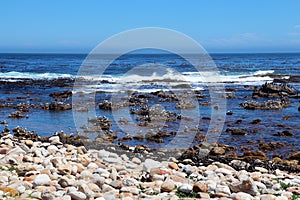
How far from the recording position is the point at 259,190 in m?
5.36

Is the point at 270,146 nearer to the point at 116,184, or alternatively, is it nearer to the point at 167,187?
the point at 167,187

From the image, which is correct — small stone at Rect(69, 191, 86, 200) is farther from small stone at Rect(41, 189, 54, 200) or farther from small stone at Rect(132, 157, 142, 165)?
small stone at Rect(132, 157, 142, 165)

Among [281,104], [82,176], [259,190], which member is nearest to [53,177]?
[82,176]

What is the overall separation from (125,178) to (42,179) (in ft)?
3.76

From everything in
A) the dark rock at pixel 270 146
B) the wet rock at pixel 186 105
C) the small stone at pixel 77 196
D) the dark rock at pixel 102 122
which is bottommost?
the dark rock at pixel 270 146

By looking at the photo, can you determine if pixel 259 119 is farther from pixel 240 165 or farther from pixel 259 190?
pixel 259 190

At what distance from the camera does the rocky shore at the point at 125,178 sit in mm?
4828

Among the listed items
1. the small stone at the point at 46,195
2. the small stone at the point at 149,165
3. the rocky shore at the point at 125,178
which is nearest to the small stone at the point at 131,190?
the rocky shore at the point at 125,178

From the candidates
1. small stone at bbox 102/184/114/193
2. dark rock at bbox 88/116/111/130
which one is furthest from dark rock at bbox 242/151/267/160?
dark rock at bbox 88/116/111/130

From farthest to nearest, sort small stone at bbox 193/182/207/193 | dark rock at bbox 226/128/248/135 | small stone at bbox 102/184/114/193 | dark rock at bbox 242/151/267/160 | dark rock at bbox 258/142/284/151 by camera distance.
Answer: dark rock at bbox 226/128/248/135 → dark rock at bbox 258/142/284/151 → dark rock at bbox 242/151/267/160 → small stone at bbox 193/182/207/193 → small stone at bbox 102/184/114/193

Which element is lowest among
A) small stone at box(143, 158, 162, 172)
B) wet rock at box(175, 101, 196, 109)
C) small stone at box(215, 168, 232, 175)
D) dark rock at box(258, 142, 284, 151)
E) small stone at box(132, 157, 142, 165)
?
dark rock at box(258, 142, 284, 151)

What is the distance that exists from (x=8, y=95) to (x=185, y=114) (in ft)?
34.1

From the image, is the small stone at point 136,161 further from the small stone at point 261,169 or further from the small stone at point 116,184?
the small stone at point 261,169

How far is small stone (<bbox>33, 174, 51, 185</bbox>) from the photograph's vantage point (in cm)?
497
